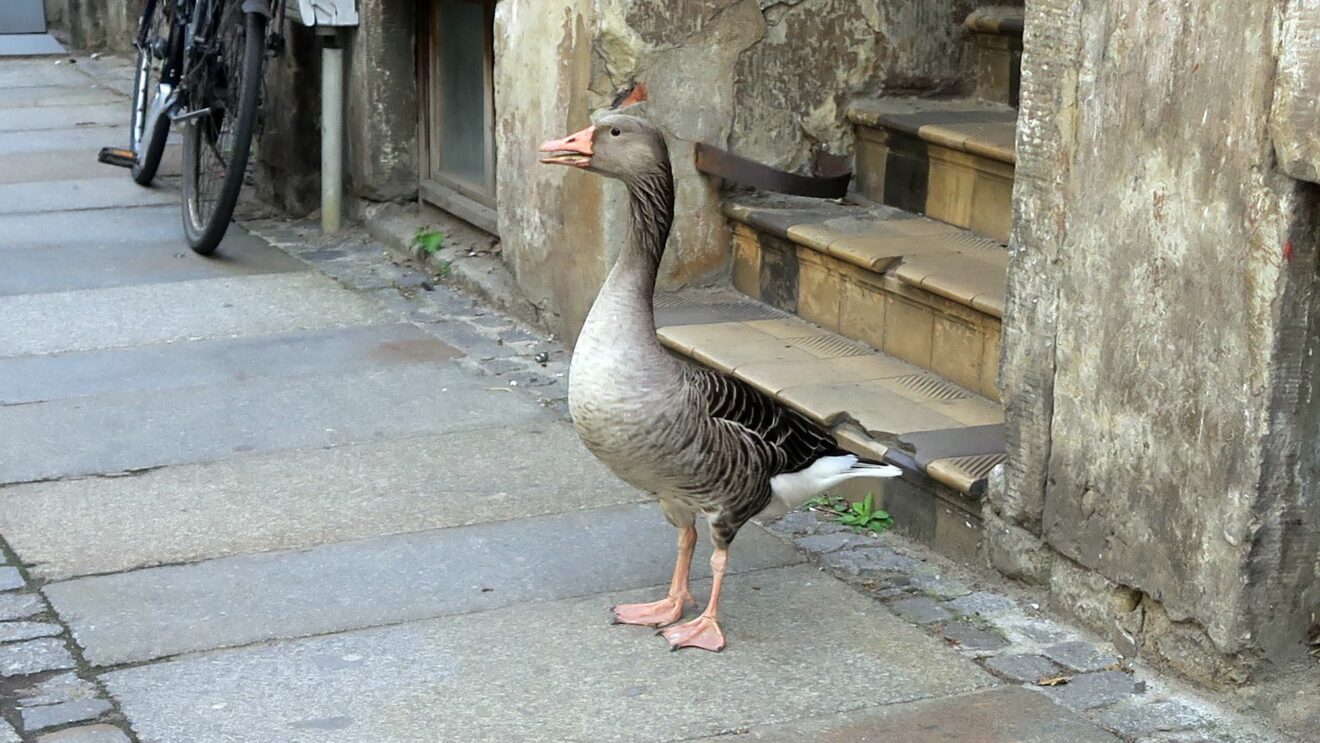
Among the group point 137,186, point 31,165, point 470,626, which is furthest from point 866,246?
point 31,165

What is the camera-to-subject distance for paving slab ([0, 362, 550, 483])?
5.38m

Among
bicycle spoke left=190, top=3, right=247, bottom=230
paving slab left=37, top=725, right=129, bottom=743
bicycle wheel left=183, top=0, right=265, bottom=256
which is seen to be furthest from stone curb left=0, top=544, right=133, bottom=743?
bicycle spoke left=190, top=3, right=247, bottom=230

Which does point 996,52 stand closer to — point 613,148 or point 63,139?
point 613,148

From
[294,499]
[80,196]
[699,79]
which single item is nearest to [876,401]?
[699,79]

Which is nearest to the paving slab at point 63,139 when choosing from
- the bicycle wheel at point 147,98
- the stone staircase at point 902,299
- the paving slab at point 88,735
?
the bicycle wheel at point 147,98

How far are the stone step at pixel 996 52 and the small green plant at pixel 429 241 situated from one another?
268 cm

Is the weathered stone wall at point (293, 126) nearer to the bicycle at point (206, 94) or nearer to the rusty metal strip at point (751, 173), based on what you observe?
the bicycle at point (206, 94)

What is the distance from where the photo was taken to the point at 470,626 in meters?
4.18

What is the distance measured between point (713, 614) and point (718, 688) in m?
0.28

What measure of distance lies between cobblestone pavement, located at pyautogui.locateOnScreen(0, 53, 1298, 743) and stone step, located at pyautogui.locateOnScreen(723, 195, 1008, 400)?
73 centimetres

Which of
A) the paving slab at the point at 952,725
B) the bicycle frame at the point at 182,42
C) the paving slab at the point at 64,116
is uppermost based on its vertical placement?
the bicycle frame at the point at 182,42

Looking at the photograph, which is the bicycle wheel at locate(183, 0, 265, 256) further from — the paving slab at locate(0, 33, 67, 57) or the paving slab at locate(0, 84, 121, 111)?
the paving slab at locate(0, 33, 67, 57)

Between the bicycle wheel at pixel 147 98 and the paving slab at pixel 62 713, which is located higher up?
the bicycle wheel at pixel 147 98

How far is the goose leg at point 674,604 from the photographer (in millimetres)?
4207
